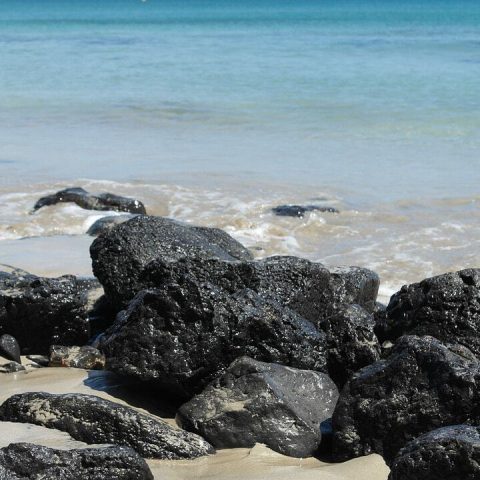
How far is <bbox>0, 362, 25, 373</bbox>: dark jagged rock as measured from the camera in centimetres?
620

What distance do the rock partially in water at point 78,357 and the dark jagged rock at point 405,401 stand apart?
177 centimetres

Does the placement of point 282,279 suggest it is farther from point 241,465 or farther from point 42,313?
point 241,465

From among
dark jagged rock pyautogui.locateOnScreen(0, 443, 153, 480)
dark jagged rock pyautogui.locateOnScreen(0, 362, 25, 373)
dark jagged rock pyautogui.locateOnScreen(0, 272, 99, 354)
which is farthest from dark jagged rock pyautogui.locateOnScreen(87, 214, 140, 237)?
dark jagged rock pyautogui.locateOnScreen(0, 443, 153, 480)

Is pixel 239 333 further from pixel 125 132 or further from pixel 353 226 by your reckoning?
pixel 125 132

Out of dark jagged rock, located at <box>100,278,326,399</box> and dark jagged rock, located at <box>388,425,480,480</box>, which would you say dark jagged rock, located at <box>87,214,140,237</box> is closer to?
dark jagged rock, located at <box>100,278,326,399</box>

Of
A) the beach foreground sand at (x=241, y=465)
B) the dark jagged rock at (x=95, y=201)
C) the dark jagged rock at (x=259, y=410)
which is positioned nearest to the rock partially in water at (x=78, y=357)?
the dark jagged rock at (x=259, y=410)

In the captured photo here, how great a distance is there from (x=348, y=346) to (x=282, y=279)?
32.8 inches

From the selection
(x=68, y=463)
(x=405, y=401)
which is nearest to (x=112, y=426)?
(x=68, y=463)

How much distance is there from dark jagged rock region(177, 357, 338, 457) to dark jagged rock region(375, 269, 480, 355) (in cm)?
85

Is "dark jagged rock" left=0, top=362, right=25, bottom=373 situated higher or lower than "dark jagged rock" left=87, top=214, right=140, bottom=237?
higher

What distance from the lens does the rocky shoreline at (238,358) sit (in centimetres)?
493

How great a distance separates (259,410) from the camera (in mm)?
5121

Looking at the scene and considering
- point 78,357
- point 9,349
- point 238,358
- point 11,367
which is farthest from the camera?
point 9,349

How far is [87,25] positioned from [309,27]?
11.6 meters
